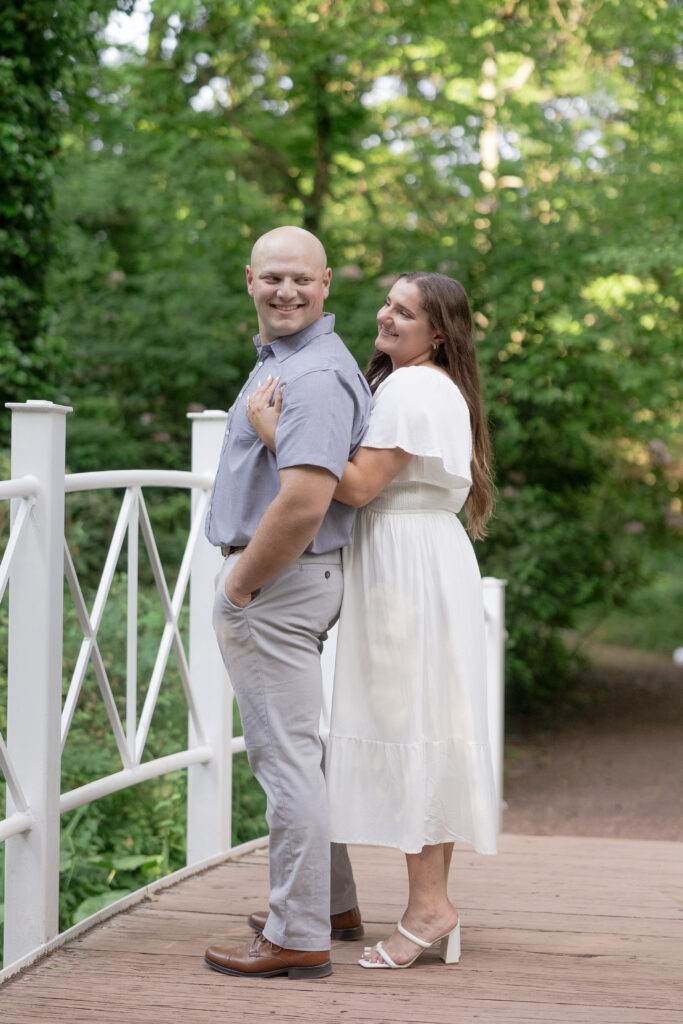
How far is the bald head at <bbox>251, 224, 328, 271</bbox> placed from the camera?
7.61 ft

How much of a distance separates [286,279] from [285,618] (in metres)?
0.72

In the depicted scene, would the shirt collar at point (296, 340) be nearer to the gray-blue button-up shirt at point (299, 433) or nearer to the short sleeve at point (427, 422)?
the gray-blue button-up shirt at point (299, 433)

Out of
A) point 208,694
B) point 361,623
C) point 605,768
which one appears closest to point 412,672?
point 361,623

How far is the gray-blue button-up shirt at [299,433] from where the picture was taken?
2203mm

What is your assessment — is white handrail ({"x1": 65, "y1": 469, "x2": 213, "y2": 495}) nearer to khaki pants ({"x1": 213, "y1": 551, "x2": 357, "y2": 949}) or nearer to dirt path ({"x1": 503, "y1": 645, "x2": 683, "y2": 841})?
khaki pants ({"x1": 213, "y1": 551, "x2": 357, "y2": 949})

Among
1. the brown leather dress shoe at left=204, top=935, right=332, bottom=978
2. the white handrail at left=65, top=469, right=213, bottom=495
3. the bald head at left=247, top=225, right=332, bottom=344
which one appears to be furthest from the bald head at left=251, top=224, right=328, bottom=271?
the brown leather dress shoe at left=204, top=935, right=332, bottom=978

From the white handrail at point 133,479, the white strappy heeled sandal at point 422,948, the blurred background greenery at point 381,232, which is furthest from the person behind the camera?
the blurred background greenery at point 381,232

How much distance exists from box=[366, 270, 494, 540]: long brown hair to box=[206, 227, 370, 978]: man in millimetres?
234

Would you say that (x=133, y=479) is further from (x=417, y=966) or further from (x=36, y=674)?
(x=417, y=966)

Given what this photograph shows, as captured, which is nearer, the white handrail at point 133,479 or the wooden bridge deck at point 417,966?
the wooden bridge deck at point 417,966

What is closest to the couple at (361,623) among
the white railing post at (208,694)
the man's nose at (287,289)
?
the man's nose at (287,289)

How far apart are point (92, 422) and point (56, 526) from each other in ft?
18.1

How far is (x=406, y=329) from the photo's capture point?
2.48 metres

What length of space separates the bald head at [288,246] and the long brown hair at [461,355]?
268 millimetres
